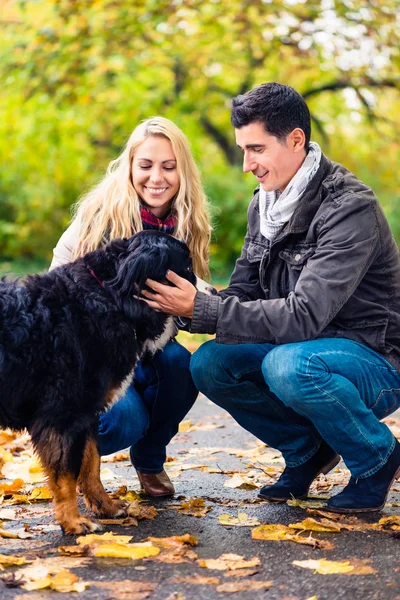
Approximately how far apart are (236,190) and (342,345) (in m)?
14.1

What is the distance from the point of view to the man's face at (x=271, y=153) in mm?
4012

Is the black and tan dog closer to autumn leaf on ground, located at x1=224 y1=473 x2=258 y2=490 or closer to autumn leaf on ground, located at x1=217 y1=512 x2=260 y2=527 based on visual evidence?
autumn leaf on ground, located at x1=217 y1=512 x2=260 y2=527

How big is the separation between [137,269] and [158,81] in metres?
17.0

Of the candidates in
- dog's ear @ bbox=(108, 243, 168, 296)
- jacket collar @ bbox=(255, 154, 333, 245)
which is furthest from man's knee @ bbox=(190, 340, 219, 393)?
jacket collar @ bbox=(255, 154, 333, 245)

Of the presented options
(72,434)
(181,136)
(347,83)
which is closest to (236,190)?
(347,83)

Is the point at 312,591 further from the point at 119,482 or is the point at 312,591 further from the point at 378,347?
the point at 119,482

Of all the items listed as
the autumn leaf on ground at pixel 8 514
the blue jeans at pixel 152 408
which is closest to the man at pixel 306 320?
the blue jeans at pixel 152 408

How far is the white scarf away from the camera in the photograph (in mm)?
4035

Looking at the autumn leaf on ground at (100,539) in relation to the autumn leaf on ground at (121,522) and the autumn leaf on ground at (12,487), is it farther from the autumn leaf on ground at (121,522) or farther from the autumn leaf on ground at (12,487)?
the autumn leaf on ground at (12,487)

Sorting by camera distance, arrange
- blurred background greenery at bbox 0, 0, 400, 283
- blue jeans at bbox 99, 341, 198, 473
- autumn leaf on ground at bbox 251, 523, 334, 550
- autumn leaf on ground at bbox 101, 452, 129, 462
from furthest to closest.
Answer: blurred background greenery at bbox 0, 0, 400, 283 → autumn leaf on ground at bbox 101, 452, 129, 462 → blue jeans at bbox 99, 341, 198, 473 → autumn leaf on ground at bbox 251, 523, 334, 550

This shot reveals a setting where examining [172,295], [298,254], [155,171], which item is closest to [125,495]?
[172,295]

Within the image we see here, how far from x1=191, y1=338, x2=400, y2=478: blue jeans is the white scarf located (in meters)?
0.66

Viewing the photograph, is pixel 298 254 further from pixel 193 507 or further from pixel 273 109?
pixel 193 507

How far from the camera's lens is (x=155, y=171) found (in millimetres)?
4328
